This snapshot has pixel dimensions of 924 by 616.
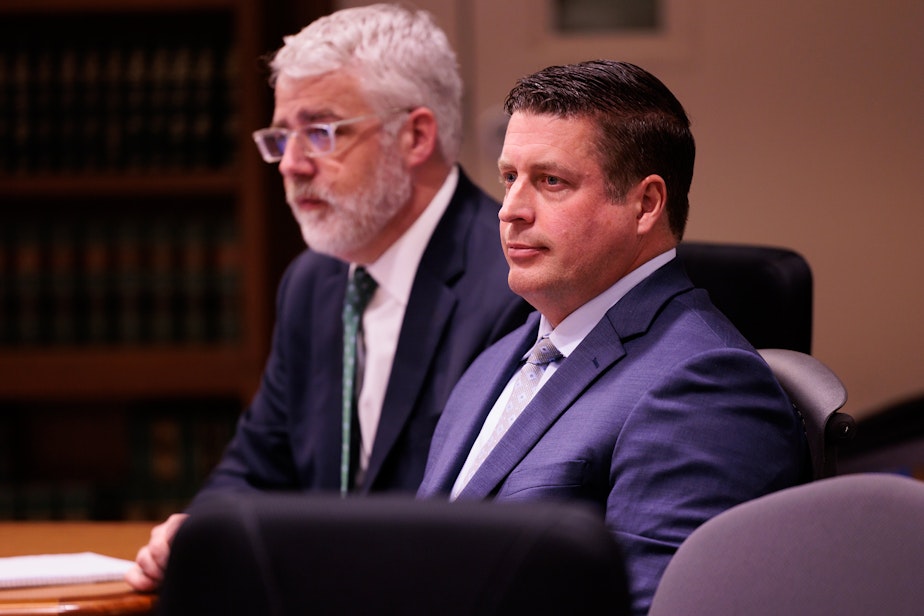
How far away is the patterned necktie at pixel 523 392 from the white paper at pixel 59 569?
468 millimetres

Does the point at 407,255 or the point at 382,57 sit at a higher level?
the point at 382,57

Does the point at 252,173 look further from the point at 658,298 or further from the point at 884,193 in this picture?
the point at 658,298

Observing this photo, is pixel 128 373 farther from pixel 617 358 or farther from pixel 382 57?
pixel 617 358

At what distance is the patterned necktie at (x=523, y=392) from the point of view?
4.77 feet

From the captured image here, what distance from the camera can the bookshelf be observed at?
11.1ft

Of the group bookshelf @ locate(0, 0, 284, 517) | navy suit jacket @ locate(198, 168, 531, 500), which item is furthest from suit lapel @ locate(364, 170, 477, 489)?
bookshelf @ locate(0, 0, 284, 517)

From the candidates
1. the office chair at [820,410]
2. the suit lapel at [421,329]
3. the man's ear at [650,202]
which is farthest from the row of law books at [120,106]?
the office chair at [820,410]

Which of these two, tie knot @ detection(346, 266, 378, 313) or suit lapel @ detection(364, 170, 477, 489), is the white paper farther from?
tie knot @ detection(346, 266, 378, 313)

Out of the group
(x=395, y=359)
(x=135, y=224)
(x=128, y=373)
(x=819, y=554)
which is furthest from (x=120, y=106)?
(x=819, y=554)

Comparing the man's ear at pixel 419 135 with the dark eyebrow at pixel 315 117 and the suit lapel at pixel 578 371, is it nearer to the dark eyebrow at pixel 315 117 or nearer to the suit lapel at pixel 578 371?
the dark eyebrow at pixel 315 117

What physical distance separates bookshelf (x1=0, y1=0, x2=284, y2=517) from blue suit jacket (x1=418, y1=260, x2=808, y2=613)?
2089 mm

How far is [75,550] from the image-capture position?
172 centimetres

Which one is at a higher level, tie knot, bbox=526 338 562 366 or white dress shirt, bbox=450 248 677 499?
white dress shirt, bbox=450 248 677 499

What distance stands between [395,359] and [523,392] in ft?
1.77
